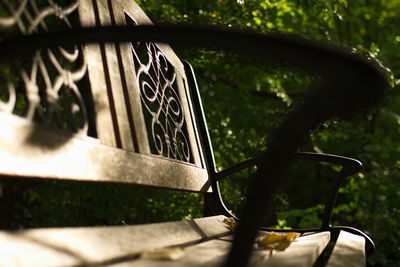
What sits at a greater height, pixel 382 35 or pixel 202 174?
pixel 382 35

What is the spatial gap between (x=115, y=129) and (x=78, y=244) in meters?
0.51

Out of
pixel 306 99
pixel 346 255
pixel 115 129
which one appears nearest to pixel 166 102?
pixel 115 129

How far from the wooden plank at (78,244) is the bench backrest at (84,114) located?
122 millimetres

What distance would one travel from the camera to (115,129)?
1.21 metres

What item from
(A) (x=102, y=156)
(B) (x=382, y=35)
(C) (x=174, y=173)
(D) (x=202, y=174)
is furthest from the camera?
(B) (x=382, y=35)

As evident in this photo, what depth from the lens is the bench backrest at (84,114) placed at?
82 centimetres

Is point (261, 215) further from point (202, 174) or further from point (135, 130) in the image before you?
point (202, 174)

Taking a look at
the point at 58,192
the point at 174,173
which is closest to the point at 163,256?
the point at 174,173

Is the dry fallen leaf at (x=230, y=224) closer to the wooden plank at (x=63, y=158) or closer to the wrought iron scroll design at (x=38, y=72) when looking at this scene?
the wooden plank at (x=63, y=158)

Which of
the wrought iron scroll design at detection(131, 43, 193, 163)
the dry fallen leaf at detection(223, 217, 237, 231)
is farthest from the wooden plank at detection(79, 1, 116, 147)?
the dry fallen leaf at detection(223, 217, 237, 231)

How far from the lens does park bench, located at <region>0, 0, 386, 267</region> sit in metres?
0.60

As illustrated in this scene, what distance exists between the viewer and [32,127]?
825 mm

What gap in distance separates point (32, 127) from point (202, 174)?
1.23 meters

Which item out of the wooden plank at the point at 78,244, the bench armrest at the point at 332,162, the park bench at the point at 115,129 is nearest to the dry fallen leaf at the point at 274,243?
the park bench at the point at 115,129
